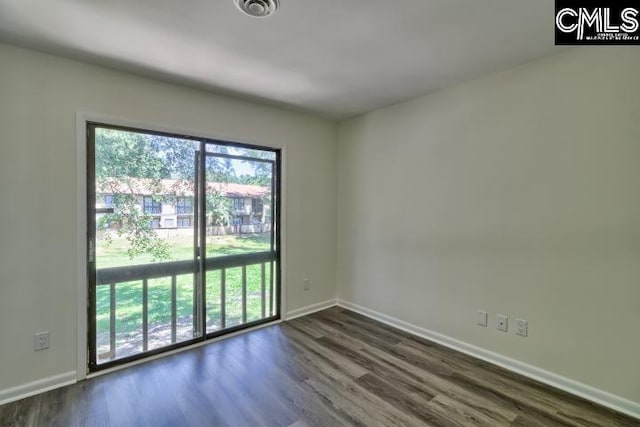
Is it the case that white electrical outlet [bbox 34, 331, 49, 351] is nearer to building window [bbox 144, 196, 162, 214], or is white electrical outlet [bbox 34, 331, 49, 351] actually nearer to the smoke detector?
building window [bbox 144, 196, 162, 214]

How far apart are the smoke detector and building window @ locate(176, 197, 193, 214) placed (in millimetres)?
1712

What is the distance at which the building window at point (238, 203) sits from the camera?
3.12 meters

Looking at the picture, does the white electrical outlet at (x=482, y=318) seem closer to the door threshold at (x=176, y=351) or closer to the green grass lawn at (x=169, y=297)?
the door threshold at (x=176, y=351)

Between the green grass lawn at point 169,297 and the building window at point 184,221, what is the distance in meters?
0.12

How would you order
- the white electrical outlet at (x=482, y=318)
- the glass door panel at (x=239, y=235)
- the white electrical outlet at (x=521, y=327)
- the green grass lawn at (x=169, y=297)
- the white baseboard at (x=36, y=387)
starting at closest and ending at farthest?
the white baseboard at (x=36, y=387) → the white electrical outlet at (x=521, y=327) → the green grass lawn at (x=169, y=297) → the white electrical outlet at (x=482, y=318) → the glass door panel at (x=239, y=235)

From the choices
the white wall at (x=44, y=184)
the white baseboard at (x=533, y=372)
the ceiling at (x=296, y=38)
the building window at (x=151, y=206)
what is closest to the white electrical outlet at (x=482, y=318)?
the white baseboard at (x=533, y=372)

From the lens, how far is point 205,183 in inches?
113

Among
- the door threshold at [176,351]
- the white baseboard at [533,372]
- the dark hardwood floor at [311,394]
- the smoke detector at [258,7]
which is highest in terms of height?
the smoke detector at [258,7]

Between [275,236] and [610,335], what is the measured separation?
2908mm

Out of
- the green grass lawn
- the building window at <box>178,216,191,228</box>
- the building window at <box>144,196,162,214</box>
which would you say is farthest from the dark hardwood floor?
the building window at <box>144,196,162,214</box>

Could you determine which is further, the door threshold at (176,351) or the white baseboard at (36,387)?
the door threshold at (176,351)

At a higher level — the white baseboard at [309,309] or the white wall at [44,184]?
the white wall at [44,184]

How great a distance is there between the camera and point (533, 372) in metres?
2.27

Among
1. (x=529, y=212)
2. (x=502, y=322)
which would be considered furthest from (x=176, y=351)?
(x=529, y=212)
